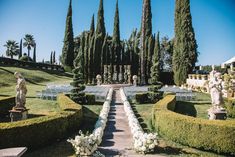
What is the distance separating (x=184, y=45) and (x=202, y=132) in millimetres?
28622

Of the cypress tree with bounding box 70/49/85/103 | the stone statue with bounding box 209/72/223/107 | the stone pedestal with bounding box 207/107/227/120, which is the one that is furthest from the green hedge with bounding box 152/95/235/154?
the cypress tree with bounding box 70/49/85/103

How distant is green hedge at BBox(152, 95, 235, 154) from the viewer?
10.4 metres

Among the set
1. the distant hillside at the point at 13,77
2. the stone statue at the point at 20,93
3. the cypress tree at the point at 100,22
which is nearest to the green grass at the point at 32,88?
the distant hillside at the point at 13,77

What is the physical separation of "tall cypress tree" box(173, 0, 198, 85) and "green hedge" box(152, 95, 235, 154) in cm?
2692

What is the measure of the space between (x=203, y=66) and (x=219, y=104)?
4340cm

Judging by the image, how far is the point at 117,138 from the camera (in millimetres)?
12344

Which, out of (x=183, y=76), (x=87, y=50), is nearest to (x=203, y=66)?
(x=183, y=76)

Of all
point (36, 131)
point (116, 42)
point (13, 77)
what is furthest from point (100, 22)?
point (36, 131)

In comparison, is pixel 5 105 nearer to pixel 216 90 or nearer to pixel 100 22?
pixel 216 90

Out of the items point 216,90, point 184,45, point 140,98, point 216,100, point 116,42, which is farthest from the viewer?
point 116,42

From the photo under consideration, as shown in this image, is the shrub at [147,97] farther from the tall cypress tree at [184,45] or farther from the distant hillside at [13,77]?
the distant hillside at [13,77]

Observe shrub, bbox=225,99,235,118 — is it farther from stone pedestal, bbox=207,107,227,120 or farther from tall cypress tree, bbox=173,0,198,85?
tall cypress tree, bbox=173,0,198,85

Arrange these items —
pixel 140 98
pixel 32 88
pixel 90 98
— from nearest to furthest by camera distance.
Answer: pixel 90 98 < pixel 140 98 < pixel 32 88

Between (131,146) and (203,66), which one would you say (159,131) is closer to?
(131,146)
